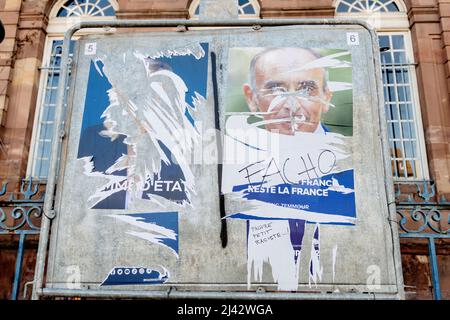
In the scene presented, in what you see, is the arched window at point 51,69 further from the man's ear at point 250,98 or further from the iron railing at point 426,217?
the iron railing at point 426,217

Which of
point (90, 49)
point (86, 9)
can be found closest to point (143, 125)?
point (90, 49)

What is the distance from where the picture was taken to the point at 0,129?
8875 millimetres

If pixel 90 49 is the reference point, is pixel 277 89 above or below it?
below

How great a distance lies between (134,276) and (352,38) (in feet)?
10.6

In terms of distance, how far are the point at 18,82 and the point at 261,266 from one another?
22.9 feet

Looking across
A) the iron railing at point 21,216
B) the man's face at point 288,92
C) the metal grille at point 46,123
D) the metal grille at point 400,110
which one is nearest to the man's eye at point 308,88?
the man's face at point 288,92

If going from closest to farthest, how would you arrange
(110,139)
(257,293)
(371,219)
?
(257,293) < (371,219) < (110,139)

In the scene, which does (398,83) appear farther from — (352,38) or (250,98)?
(250,98)

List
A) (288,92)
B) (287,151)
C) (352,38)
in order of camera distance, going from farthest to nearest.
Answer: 1. (352,38)
2. (288,92)
3. (287,151)

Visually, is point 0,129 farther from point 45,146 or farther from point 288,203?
point 288,203

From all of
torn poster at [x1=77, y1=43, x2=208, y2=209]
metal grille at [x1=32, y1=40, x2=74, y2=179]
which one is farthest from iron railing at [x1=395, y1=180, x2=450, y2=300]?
metal grille at [x1=32, y1=40, x2=74, y2=179]

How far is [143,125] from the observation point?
16.0 feet

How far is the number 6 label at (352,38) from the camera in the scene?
16.8ft
